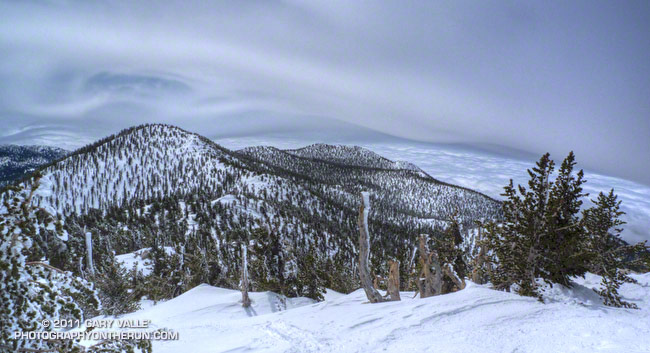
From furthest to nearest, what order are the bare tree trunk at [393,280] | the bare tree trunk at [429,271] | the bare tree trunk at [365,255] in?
the bare tree trunk at [429,271]
the bare tree trunk at [393,280]
the bare tree trunk at [365,255]

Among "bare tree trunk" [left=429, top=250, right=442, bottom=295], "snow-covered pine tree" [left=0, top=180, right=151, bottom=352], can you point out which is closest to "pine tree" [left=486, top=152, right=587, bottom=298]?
"bare tree trunk" [left=429, top=250, right=442, bottom=295]

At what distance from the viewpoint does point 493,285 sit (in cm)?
1170

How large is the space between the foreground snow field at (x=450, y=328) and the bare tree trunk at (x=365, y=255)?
81cm

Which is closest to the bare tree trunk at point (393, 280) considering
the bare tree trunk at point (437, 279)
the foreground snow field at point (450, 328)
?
the foreground snow field at point (450, 328)

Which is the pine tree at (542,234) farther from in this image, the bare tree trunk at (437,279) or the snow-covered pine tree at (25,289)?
the snow-covered pine tree at (25,289)

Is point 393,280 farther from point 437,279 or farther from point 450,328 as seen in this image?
point 450,328

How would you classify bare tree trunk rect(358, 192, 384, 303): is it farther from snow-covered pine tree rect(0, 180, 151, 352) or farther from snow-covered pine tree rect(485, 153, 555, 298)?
snow-covered pine tree rect(0, 180, 151, 352)

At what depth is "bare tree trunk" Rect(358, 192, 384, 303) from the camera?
12344mm

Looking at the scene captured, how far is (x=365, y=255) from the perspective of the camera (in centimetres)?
1320

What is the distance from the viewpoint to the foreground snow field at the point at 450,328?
606 centimetres

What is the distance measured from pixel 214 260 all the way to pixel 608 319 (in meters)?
38.8

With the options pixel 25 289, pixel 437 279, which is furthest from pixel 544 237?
pixel 25 289

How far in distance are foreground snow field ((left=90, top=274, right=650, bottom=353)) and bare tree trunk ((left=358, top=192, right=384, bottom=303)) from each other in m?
0.81

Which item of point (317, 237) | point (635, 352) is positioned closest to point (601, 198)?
point (635, 352)
